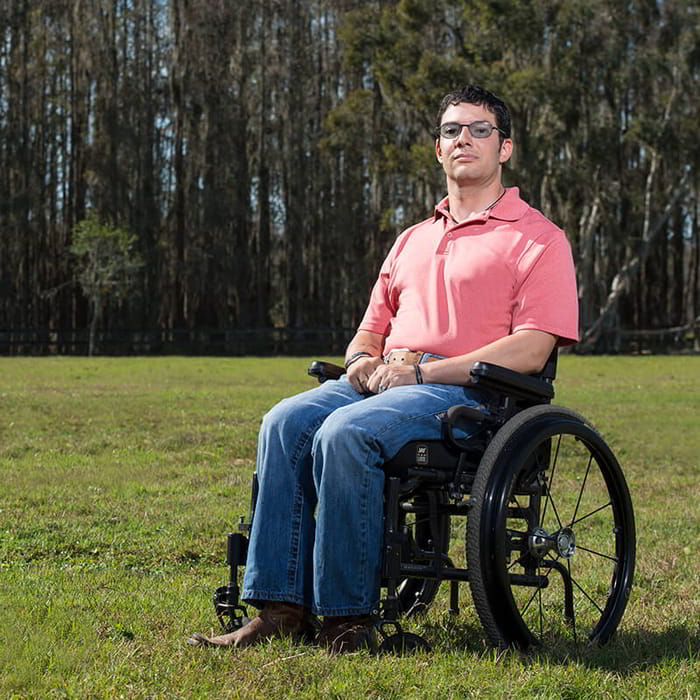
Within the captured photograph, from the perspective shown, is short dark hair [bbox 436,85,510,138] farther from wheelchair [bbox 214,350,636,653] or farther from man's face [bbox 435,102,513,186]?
wheelchair [bbox 214,350,636,653]

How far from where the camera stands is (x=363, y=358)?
403cm

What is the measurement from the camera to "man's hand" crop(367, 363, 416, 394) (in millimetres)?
3825

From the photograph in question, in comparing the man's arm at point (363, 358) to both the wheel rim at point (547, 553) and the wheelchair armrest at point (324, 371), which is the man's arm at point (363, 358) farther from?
the wheel rim at point (547, 553)

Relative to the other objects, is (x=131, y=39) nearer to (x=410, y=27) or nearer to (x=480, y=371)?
(x=410, y=27)

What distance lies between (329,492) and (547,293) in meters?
1.00

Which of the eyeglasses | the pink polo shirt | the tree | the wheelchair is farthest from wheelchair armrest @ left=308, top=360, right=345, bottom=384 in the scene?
the tree

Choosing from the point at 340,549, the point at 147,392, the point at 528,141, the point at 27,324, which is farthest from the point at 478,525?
Result: the point at 27,324

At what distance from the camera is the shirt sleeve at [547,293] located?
3859mm

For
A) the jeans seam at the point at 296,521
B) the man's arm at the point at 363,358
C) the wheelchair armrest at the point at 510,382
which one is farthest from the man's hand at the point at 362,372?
the wheelchair armrest at the point at 510,382

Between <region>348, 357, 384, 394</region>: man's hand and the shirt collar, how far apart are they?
0.58 m

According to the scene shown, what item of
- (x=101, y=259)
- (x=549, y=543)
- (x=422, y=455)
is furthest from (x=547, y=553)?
(x=101, y=259)

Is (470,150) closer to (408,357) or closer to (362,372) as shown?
(408,357)

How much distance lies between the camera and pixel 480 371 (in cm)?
357

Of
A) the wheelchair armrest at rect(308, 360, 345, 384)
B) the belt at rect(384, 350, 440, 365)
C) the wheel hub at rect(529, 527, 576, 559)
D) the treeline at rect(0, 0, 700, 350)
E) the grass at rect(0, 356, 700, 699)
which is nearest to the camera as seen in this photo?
the grass at rect(0, 356, 700, 699)
